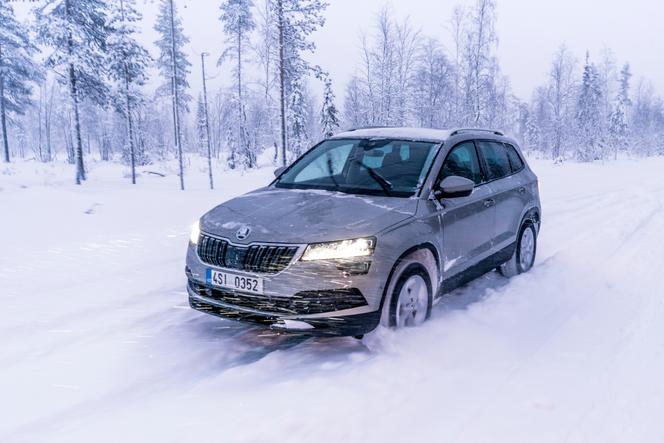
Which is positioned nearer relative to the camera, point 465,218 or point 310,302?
point 310,302

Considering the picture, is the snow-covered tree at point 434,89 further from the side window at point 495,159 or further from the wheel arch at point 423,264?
the wheel arch at point 423,264

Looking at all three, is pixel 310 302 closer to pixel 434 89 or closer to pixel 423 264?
pixel 423 264

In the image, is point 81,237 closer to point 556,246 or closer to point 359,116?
point 556,246

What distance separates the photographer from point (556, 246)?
7660 mm

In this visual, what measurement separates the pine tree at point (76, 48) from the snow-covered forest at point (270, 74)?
5 cm

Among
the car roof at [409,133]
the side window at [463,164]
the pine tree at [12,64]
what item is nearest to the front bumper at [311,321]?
the side window at [463,164]

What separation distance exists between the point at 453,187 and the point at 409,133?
3.55 feet

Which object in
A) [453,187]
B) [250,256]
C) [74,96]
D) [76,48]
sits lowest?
[250,256]

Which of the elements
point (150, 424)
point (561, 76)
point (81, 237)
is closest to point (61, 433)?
point (150, 424)

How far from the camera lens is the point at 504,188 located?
5625 mm

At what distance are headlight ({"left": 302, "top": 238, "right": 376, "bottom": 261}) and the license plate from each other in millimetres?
397

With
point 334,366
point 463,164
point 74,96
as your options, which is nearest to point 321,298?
point 334,366

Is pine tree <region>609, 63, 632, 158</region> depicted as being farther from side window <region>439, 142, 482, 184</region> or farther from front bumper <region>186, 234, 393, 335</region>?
front bumper <region>186, 234, 393, 335</region>

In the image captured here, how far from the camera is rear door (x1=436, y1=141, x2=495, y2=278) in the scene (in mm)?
4531
